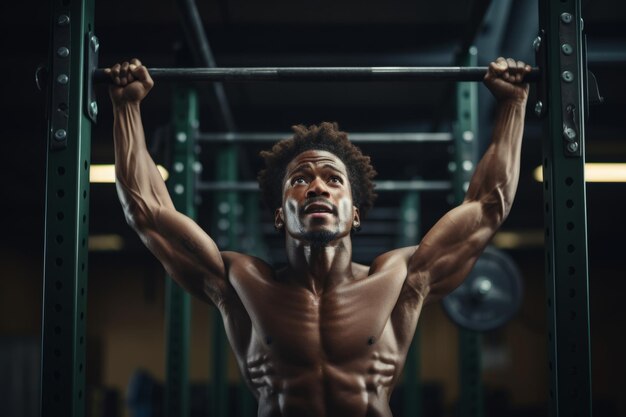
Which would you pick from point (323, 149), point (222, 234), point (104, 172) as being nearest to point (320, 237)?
point (323, 149)

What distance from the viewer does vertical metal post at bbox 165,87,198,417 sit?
158 inches

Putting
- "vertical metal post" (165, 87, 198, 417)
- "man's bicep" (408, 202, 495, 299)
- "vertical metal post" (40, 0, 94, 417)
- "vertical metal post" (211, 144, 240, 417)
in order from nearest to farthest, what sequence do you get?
"vertical metal post" (40, 0, 94, 417), "man's bicep" (408, 202, 495, 299), "vertical metal post" (165, 87, 198, 417), "vertical metal post" (211, 144, 240, 417)

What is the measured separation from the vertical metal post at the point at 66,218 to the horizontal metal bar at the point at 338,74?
299 millimetres

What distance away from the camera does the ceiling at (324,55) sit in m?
4.66

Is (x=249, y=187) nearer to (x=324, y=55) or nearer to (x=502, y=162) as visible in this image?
(x=324, y=55)

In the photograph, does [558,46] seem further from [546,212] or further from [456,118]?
[456,118]

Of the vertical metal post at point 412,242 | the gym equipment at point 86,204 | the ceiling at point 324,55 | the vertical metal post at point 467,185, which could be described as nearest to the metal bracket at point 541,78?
the gym equipment at point 86,204

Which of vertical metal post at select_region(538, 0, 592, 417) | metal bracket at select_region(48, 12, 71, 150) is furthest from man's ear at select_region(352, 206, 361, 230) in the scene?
metal bracket at select_region(48, 12, 71, 150)

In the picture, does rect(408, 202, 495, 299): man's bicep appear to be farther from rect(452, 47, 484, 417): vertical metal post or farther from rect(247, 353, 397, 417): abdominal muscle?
rect(452, 47, 484, 417): vertical metal post

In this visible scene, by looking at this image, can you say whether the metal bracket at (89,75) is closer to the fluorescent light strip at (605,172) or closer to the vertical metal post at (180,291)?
the vertical metal post at (180,291)

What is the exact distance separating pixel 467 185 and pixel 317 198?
1880 millimetres

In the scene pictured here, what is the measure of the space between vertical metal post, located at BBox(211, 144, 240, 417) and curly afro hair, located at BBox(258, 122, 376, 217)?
8.08 feet

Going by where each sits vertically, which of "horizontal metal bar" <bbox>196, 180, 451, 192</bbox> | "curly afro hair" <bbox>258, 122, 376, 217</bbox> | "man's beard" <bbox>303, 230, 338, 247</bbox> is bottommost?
"man's beard" <bbox>303, 230, 338, 247</bbox>

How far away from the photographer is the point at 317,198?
262 cm
